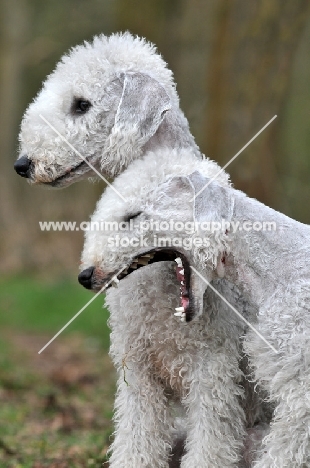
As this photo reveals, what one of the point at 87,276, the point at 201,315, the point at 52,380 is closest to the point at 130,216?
the point at 87,276

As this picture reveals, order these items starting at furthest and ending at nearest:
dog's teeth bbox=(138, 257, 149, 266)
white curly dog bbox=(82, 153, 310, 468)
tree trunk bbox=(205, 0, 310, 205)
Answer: tree trunk bbox=(205, 0, 310, 205) → dog's teeth bbox=(138, 257, 149, 266) → white curly dog bbox=(82, 153, 310, 468)

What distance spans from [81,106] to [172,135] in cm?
50

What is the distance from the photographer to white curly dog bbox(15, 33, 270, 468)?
411 centimetres

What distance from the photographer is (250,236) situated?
3857 millimetres

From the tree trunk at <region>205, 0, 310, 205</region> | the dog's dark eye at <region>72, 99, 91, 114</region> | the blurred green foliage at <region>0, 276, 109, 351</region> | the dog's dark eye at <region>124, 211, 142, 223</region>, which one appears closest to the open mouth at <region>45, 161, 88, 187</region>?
the dog's dark eye at <region>72, 99, 91, 114</region>

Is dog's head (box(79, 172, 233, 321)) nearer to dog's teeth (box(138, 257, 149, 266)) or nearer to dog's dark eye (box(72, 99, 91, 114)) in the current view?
dog's teeth (box(138, 257, 149, 266))

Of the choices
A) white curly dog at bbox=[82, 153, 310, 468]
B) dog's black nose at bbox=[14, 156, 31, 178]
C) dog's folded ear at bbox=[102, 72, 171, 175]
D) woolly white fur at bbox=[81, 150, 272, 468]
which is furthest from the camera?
dog's black nose at bbox=[14, 156, 31, 178]

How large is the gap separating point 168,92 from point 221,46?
17.2 feet

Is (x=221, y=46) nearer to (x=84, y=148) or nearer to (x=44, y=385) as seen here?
(x=44, y=385)

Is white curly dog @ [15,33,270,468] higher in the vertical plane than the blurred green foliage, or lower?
higher

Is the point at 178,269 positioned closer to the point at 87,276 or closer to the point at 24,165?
the point at 87,276

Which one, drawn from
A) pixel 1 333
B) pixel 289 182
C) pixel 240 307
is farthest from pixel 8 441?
pixel 289 182

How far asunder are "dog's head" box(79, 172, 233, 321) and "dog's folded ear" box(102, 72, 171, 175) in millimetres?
425

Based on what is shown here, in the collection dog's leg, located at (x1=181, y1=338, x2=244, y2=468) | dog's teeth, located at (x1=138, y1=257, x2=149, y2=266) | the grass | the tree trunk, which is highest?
the tree trunk
